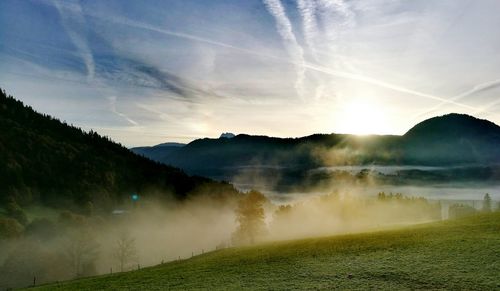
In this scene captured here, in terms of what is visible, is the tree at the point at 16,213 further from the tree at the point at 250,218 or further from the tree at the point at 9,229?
the tree at the point at 250,218

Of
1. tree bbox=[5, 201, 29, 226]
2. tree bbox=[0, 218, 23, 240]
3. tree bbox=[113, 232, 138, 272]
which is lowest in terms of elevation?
tree bbox=[113, 232, 138, 272]

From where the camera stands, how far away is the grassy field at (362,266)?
46.5 metres

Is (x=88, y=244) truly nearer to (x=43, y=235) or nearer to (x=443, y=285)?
(x=43, y=235)

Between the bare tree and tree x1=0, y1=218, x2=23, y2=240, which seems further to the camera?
tree x1=0, y1=218, x2=23, y2=240

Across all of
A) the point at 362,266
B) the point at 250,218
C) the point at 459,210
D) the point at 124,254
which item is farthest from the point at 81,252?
the point at 459,210

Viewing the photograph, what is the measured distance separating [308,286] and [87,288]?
39.4 m

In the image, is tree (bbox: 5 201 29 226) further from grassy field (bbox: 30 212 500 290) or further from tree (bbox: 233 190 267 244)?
grassy field (bbox: 30 212 500 290)

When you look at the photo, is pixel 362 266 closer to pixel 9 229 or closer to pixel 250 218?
pixel 250 218

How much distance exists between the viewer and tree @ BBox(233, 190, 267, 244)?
444 ft

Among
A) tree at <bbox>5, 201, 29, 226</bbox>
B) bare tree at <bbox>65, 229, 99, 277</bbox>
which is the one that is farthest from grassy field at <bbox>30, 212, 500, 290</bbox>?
tree at <bbox>5, 201, 29, 226</bbox>

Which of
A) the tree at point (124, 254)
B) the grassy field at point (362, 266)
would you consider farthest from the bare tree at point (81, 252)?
the grassy field at point (362, 266)

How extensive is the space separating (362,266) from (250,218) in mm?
82589

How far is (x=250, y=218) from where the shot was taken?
136m

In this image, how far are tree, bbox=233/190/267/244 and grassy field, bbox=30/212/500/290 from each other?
55.2 m
